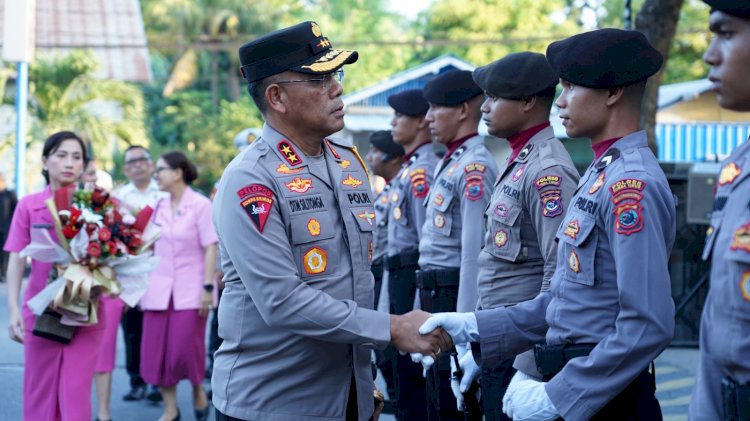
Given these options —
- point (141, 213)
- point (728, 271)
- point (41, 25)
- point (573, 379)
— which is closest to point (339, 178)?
point (573, 379)

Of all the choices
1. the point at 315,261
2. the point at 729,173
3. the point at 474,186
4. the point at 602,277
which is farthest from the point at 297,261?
the point at 474,186

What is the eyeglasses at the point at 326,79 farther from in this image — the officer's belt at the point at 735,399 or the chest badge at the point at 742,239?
the officer's belt at the point at 735,399

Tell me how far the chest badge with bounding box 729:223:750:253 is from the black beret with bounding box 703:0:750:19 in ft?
1.81

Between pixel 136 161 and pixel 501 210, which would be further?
pixel 136 161

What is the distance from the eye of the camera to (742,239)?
97.1 inches

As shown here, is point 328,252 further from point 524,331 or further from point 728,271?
point 728,271

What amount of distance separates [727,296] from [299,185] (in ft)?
5.05

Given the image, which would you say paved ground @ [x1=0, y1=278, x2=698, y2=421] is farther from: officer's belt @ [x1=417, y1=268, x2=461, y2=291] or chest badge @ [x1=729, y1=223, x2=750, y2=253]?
chest badge @ [x1=729, y1=223, x2=750, y2=253]

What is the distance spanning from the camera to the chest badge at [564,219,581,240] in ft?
11.0

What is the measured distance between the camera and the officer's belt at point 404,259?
6.97m

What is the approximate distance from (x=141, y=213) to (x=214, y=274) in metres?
1.68

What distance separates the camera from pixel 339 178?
3.69 m

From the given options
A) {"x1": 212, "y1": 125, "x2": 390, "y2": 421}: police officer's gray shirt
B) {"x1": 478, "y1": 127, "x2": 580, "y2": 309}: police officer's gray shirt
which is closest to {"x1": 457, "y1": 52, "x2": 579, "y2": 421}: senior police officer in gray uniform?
{"x1": 478, "y1": 127, "x2": 580, "y2": 309}: police officer's gray shirt

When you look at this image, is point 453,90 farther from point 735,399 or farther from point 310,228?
point 735,399
